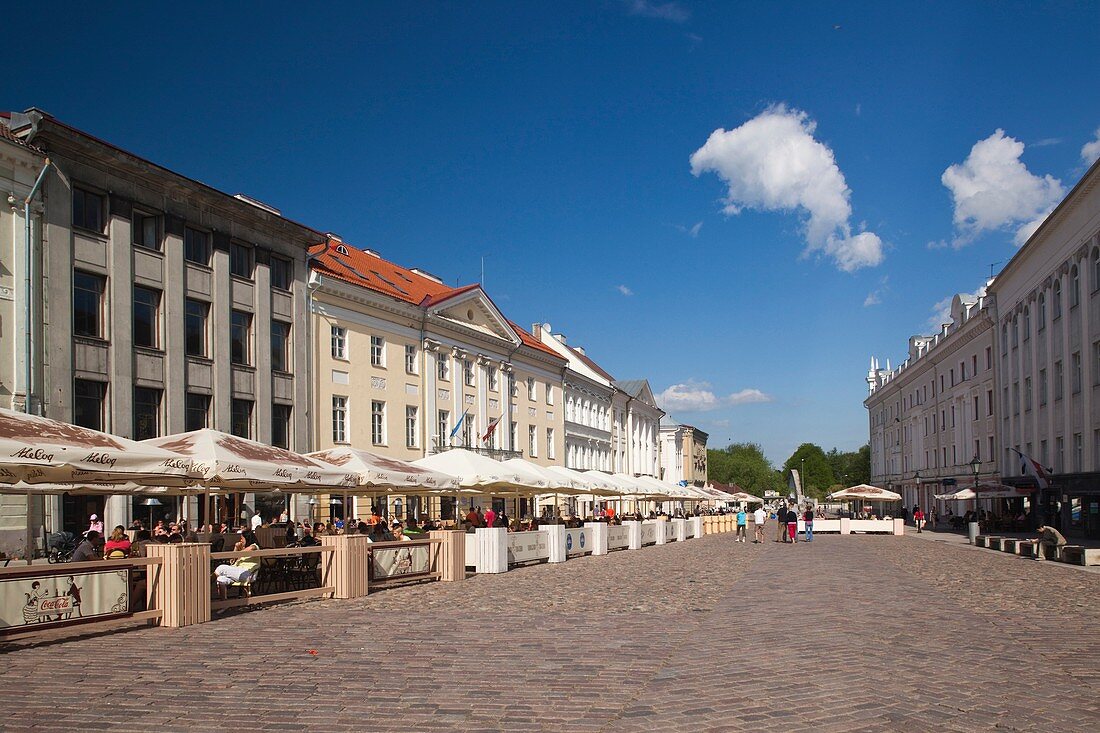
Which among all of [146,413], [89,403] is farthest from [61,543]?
[146,413]

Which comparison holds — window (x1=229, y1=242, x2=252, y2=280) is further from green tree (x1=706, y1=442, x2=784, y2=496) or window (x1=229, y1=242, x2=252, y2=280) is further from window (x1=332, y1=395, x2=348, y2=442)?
green tree (x1=706, y1=442, x2=784, y2=496)

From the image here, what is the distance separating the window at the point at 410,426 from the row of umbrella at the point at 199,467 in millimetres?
13894

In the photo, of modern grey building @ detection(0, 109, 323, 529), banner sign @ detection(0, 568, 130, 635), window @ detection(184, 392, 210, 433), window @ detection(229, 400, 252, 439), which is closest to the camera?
banner sign @ detection(0, 568, 130, 635)

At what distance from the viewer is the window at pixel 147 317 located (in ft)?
91.8

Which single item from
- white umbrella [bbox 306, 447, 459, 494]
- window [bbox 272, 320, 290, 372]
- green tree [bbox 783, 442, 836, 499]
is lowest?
green tree [bbox 783, 442, 836, 499]

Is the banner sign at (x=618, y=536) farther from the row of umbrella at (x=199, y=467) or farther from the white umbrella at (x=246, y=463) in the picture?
the white umbrella at (x=246, y=463)

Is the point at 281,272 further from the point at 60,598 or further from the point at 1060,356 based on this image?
A: the point at 1060,356

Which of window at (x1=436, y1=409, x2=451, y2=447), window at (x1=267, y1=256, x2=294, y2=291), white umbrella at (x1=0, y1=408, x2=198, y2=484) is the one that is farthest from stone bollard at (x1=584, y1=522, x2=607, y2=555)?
white umbrella at (x1=0, y1=408, x2=198, y2=484)

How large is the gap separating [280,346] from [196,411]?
4.92 metres

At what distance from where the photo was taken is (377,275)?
43406 mm

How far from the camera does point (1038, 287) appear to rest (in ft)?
158

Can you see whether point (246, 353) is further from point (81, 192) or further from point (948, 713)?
point (948, 713)

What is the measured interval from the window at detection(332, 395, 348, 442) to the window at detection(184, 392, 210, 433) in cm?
677

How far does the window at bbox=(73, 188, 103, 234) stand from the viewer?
26.4 metres
